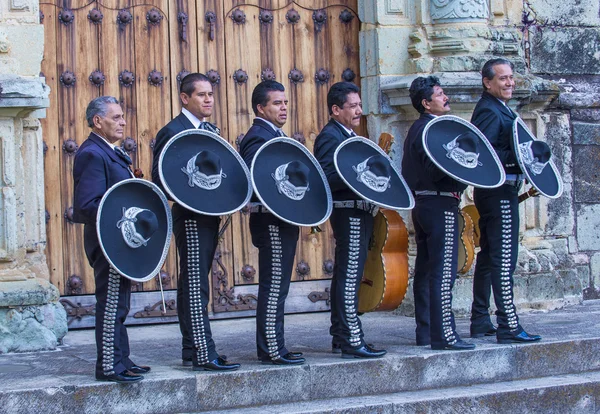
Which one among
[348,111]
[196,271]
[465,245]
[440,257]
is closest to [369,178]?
[348,111]

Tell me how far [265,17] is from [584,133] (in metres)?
2.62

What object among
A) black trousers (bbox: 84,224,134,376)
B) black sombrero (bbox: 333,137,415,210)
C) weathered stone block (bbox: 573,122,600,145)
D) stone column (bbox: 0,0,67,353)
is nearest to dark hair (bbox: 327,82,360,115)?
black sombrero (bbox: 333,137,415,210)

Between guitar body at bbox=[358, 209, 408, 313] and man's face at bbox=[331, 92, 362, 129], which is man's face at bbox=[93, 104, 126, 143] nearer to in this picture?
man's face at bbox=[331, 92, 362, 129]

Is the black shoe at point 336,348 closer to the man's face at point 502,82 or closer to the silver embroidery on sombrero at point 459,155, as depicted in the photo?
the silver embroidery on sombrero at point 459,155

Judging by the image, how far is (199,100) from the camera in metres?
5.66

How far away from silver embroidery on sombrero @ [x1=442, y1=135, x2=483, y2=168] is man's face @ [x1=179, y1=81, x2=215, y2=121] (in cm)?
133

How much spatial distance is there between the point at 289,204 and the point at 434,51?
2647 millimetres

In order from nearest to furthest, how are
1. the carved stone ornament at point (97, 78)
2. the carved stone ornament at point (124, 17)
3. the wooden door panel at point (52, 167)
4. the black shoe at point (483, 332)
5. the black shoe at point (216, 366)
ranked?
the black shoe at point (216, 366) → the black shoe at point (483, 332) → the wooden door panel at point (52, 167) → the carved stone ornament at point (97, 78) → the carved stone ornament at point (124, 17)

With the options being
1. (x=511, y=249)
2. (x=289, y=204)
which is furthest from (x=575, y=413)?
(x=289, y=204)

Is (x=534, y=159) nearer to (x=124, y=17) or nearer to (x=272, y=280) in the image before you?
(x=272, y=280)

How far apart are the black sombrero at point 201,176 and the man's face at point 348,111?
2.68ft

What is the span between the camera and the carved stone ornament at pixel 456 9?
7699mm

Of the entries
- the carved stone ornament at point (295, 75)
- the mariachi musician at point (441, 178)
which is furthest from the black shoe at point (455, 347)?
the carved stone ornament at point (295, 75)

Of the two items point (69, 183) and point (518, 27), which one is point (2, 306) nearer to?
point (69, 183)
